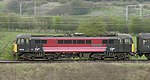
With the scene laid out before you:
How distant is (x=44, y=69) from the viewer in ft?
140

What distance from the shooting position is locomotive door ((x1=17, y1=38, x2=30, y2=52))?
4844 centimetres

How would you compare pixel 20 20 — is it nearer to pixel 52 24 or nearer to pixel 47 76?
pixel 52 24

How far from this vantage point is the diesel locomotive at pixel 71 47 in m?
48.5

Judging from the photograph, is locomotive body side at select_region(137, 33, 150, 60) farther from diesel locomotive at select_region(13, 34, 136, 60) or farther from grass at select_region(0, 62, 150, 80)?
grass at select_region(0, 62, 150, 80)

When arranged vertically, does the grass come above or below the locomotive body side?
below

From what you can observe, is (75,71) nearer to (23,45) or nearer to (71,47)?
(71,47)

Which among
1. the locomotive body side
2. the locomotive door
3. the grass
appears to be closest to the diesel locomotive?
the locomotive door

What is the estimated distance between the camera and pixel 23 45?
159 feet

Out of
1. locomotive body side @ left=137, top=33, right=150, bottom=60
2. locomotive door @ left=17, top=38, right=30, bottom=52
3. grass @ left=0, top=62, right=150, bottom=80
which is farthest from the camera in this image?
locomotive body side @ left=137, top=33, right=150, bottom=60

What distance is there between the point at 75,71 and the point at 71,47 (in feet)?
21.5

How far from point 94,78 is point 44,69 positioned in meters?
5.85

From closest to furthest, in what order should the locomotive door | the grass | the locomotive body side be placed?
the grass
the locomotive door
the locomotive body side

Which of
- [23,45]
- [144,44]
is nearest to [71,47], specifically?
[23,45]

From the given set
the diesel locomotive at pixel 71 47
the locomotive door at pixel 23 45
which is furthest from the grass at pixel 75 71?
the locomotive door at pixel 23 45
